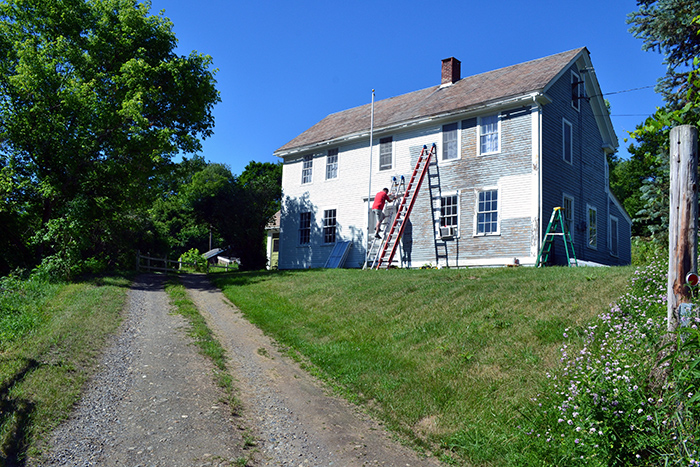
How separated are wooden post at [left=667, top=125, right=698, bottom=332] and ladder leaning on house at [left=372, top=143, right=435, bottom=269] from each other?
13.4 m

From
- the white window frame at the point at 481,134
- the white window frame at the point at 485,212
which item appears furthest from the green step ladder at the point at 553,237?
the white window frame at the point at 481,134

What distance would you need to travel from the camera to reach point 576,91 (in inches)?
818

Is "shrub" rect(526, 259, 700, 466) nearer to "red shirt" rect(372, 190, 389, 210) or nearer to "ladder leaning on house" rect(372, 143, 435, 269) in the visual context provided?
"ladder leaning on house" rect(372, 143, 435, 269)

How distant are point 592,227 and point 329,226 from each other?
11.3 meters

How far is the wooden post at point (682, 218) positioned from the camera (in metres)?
5.84

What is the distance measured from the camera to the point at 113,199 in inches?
861

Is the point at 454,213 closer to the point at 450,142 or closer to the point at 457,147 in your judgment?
the point at 457,147

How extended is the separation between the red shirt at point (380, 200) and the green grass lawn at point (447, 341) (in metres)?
6.48

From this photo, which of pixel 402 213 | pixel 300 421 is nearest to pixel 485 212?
pixel 402 213

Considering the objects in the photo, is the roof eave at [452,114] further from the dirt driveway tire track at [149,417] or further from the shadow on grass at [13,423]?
the shadow on grass at [13,423]

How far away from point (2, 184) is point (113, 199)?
4.17 metres

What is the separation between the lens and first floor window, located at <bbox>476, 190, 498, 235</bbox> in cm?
1847

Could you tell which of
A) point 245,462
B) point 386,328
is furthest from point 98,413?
point 386,328

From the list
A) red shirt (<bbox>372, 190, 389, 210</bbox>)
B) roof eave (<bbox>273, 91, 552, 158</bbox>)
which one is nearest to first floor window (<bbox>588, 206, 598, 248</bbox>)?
roof eave (<bbox>273, 91, 552, 158</bbox>)
